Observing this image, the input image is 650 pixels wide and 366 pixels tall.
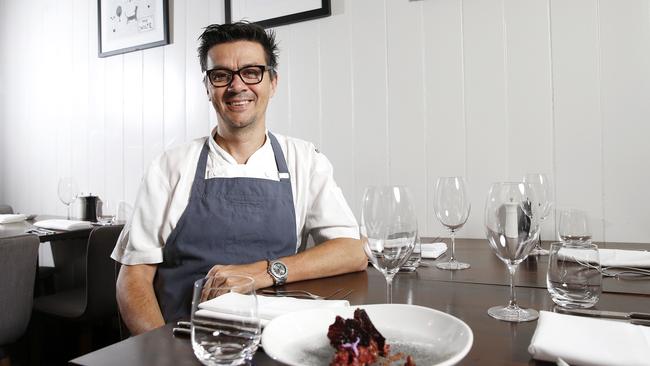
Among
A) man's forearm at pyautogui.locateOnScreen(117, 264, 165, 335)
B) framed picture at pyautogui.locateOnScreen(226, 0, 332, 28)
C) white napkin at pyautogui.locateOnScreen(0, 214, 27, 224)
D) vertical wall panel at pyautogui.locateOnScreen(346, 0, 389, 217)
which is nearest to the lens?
man's forearm at pyautogui.locateOnScreen(117, 264, 165, 335)

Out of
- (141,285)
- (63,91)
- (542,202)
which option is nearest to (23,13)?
(63,91)

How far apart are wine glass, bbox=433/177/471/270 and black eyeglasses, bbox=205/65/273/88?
704mm

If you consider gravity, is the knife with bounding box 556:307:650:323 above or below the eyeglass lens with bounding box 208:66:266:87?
below

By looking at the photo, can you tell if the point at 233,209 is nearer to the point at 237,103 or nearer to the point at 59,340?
the point at 237,103

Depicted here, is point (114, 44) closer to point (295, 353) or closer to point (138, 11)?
point (138, 11)

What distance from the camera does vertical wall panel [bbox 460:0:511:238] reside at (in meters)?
1.99

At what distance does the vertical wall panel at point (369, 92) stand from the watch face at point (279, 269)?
1.14m

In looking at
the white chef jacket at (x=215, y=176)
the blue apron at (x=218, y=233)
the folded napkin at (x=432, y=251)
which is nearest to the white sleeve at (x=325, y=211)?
the white chef jacket at (x=215, y=176)

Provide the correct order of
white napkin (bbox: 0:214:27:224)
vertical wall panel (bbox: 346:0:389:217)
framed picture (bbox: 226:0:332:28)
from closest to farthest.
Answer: vertical wall panel (bbox: 346:0:389:217)
framed picture (bbox: 226:0:332:28)
white napkin (bbox: 0:214:27:224)

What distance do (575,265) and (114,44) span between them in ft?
10.6

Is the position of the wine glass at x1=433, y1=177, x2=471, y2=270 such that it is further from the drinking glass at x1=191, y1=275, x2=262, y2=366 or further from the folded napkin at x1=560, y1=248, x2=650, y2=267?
the drinking glass at x1=191, y1=275, x2=262, y2=366

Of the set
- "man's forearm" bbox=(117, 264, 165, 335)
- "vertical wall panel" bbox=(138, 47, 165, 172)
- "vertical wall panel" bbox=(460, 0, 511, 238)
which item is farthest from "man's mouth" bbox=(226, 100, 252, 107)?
"vertical wall panel" bbox=(138, 47, 165, 172)

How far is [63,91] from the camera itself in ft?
11.6

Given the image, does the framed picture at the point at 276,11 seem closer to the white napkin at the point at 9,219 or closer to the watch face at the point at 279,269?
the watch face at the point at 279,269
